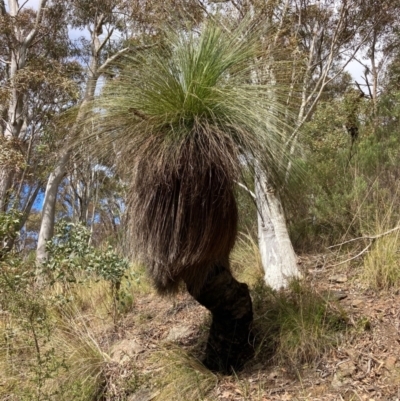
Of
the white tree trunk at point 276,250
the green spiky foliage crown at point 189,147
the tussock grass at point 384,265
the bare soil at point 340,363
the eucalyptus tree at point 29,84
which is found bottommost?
the bare soil at point 340,363

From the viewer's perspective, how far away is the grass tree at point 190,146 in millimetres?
2982

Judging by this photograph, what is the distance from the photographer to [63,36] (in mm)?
12188

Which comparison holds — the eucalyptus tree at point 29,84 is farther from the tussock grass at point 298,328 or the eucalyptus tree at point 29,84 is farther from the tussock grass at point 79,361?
the tussock grass at point 298,328

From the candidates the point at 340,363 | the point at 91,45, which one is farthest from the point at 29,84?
the point at 340,363

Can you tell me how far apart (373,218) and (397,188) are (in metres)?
0.40

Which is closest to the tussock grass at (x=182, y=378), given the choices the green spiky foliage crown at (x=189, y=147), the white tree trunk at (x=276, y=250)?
the green spiky foliage crown at (x=189, y=147)

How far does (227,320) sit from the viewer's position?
3.50 metres

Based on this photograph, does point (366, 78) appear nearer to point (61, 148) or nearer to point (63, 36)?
point (63, 36)

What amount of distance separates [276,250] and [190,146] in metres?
2.15

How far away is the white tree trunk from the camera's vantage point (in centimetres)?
457

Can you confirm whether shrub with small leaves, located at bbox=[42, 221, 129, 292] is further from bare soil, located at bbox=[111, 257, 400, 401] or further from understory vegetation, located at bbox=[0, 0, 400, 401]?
bare soil, located at bbox=[111, 257, 400, 401]

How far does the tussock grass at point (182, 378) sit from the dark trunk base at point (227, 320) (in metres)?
0.15

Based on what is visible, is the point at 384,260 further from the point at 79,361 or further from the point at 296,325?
the point at 79,361

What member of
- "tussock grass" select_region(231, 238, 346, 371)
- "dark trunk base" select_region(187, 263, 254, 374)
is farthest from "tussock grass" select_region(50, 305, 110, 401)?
"tussock grass" select_region(231, 238, 346, 371)
